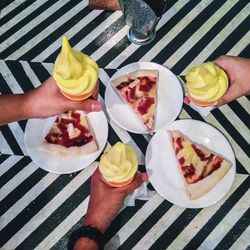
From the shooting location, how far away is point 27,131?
→ 2.38 metres

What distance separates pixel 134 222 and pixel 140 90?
0.70m

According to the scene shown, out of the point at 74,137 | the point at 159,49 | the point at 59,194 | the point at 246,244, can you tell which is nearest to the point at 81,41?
the point at 159,49

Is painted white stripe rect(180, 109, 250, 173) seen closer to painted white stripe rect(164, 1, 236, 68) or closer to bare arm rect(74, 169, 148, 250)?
painted white stripe rect(164, 1, 236, 68)

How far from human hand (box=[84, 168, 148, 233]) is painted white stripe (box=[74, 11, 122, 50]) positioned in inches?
33.0

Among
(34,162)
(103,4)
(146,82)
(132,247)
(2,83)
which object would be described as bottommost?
(132,247)

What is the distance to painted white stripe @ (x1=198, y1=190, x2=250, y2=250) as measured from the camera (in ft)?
7.41

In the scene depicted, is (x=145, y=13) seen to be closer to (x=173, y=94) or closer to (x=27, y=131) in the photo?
(x=173, y=94)

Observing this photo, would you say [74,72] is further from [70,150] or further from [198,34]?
[198,34]

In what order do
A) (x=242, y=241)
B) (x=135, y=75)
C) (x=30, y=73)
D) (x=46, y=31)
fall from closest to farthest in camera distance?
(x=242, y=241) → (x=135, y=75) → (x=30, y=73) → (x=46, y=31)

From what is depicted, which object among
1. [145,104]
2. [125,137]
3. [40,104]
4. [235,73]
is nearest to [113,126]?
[125,137]

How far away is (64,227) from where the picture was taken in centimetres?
230

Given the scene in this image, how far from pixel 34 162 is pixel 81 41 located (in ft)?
2.55

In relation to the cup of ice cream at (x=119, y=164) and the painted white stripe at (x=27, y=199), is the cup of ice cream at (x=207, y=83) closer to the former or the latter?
the cup of ice cream at (x=119, y=164)

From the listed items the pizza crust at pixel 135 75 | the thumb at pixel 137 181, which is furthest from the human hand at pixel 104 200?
the pizza crust at pixel 135 75
